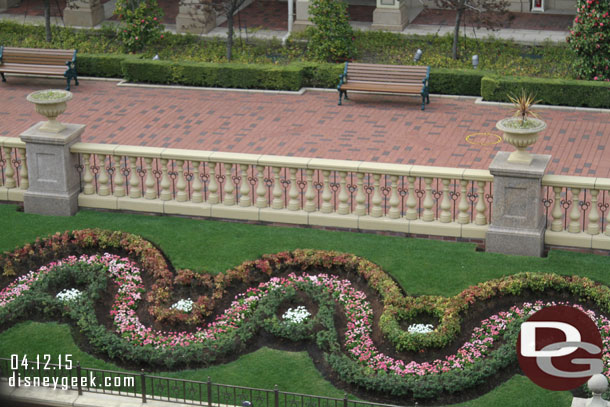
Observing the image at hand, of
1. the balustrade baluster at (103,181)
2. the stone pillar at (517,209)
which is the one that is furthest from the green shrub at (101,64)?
the stone pillar at (517,209)

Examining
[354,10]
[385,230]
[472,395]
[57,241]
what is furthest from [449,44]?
[472,395]

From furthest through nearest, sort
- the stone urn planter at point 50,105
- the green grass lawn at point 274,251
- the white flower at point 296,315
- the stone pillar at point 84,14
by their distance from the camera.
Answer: the stone pillar at point 84,14
the stone urn planter at point 50,105
the white flower at point 296,315
the green grass lawn at point 274,251

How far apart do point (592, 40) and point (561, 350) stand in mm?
15697

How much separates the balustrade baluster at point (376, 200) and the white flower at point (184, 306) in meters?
3.40

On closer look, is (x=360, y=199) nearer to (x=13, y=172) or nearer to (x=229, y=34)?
(x=13, y=172)

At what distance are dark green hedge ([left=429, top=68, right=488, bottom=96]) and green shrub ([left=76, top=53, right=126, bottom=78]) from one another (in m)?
7.76

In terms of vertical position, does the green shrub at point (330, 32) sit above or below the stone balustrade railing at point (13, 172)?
above

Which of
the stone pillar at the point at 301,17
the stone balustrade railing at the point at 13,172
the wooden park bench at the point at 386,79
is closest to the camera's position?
the stone balustrade railing at the point at 13,172

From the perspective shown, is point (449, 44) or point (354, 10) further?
point (354, 10)

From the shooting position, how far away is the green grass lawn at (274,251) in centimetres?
1262

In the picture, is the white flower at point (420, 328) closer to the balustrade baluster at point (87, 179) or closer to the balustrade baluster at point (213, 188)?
the balustrade baluster at point (213, 188)

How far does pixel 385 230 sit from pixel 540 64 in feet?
36.5

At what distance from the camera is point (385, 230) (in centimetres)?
1603

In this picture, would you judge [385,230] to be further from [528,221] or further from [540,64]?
[540,64]
